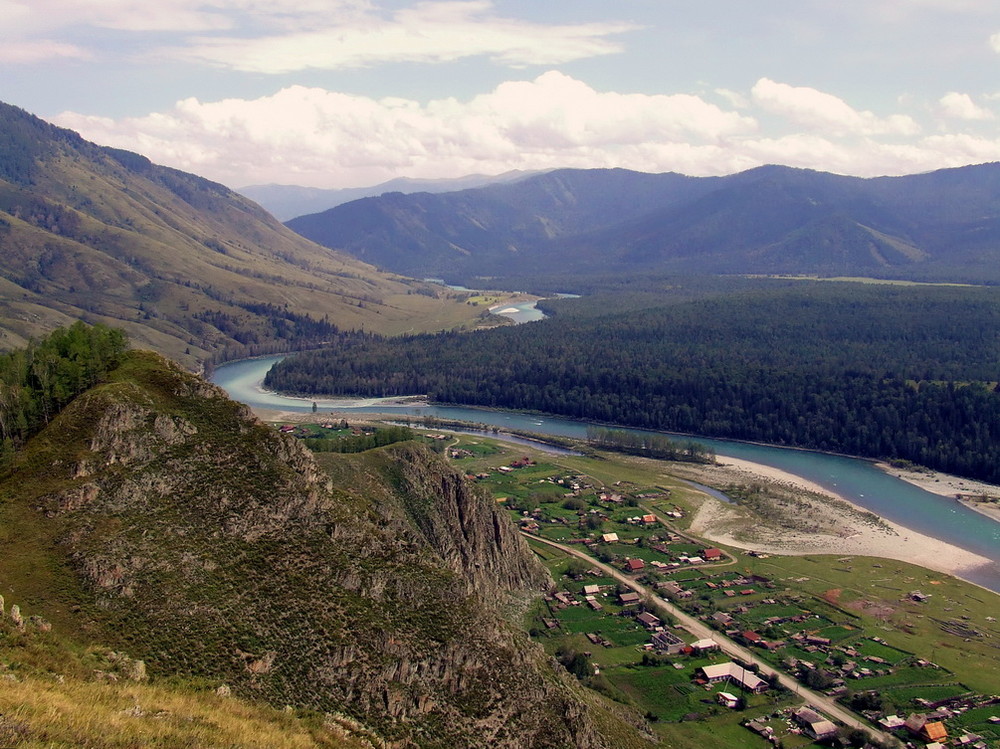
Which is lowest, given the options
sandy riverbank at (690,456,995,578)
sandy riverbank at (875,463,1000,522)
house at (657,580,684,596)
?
house at (657,580,684,596)

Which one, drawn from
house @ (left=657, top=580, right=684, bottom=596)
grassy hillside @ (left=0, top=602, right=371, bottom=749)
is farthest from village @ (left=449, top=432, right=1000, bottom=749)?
grassy hillside @ (left=0, top=602, right=371, bottom=749)

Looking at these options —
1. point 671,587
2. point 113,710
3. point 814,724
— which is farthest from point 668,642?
point 113,710

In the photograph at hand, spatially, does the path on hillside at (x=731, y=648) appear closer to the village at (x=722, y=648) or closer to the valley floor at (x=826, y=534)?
the village at (x=722, y=648)

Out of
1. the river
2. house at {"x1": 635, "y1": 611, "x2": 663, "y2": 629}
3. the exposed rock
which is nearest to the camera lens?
the exposed rock

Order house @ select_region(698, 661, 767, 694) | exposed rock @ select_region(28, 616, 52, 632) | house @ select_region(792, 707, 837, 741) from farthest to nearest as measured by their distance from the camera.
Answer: house @ select_region(698, 661, 767, 694) → house @ select_region(792, 707, 837, 741) → exposed rock @ select_region(28, 616, 52, 632)

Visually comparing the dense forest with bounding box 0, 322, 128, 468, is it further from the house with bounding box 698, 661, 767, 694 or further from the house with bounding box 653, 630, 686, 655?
the house with bounding box 698, 661, 767, 694

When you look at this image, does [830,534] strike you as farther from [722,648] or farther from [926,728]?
[926,728]
